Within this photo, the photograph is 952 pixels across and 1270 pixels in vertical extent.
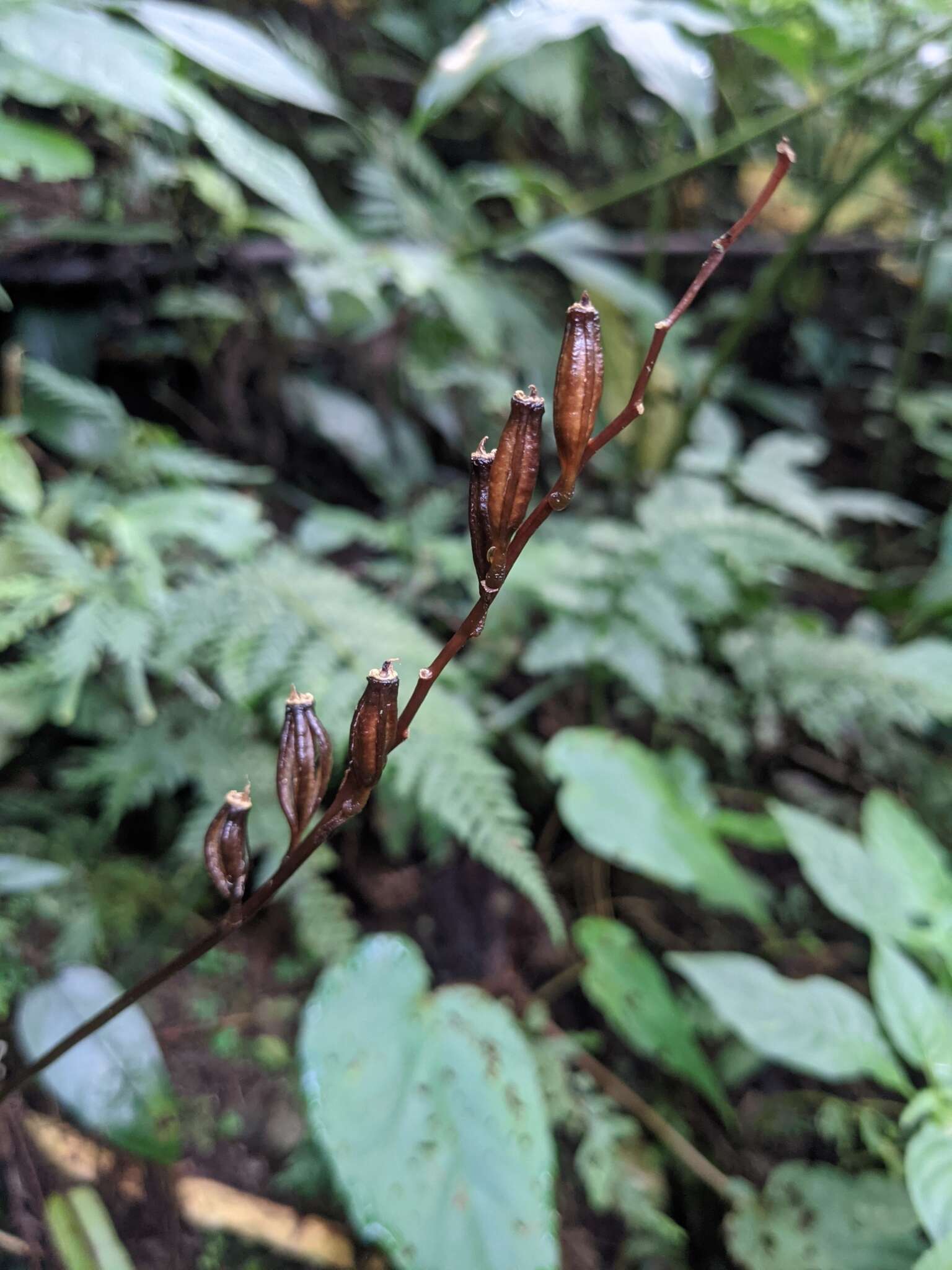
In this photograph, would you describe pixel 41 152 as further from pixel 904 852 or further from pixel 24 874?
pixel 904 852

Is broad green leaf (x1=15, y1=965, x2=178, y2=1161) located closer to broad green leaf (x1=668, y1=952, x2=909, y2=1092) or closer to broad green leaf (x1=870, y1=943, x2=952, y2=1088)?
broad green leaf (x1=668, y1=952, x2=909, y2=1092)

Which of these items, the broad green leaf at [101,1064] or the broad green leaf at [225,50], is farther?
the broad green leaf at [225,50]

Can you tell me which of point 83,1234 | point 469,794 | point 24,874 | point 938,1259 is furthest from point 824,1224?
point 24,874

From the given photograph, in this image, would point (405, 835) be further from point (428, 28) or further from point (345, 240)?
point (428, 28)

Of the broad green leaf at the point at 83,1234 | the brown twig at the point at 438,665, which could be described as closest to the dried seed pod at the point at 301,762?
the brown twig at the point at 438,665

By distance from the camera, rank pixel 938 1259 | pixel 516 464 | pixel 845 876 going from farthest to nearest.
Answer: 1. pixel 845 876
2. pixel 938 1259
3. pixel 516 464

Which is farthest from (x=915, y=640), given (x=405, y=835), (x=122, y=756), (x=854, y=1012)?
(x=122, y=756)

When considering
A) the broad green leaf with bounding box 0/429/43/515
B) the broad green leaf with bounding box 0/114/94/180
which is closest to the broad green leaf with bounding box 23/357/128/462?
the broad green leaf with bounding box 0/429/43/515

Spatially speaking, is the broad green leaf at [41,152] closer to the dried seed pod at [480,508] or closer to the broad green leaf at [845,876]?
the dried seed pod at [480,508]
